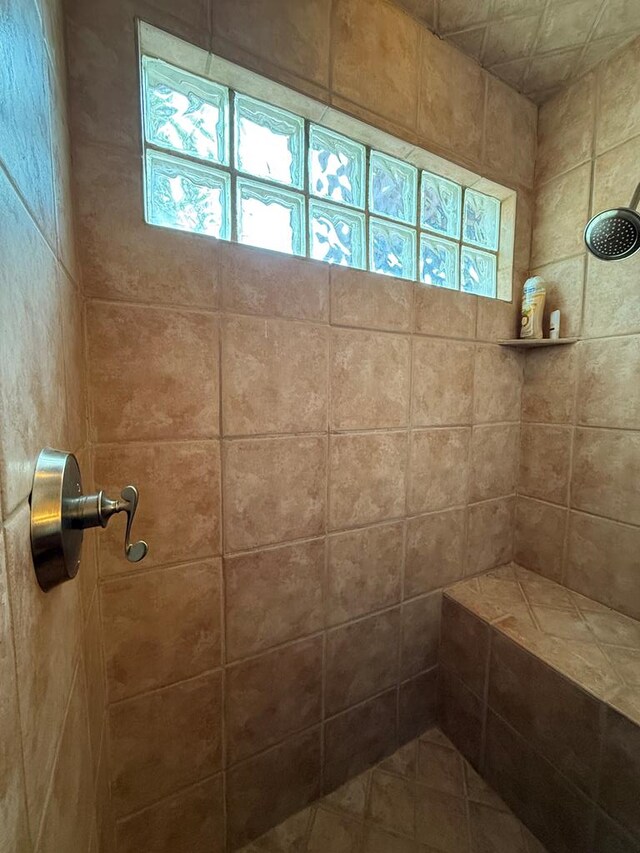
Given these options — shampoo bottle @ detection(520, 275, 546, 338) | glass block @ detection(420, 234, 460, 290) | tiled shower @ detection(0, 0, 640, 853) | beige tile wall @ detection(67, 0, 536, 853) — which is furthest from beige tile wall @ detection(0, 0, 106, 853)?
shampoo bottle @ detection(520, 275, 546, 338)

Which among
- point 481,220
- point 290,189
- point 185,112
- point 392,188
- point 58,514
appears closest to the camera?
point 58,514

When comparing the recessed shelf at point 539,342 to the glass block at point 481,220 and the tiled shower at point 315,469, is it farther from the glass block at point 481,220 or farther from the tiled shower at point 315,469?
the glass block at point 481,220

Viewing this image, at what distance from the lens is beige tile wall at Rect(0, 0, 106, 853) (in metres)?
0.25

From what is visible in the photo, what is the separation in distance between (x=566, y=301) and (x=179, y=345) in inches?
46.0

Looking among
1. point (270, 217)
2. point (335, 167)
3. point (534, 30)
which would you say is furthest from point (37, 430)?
point (534, 30)

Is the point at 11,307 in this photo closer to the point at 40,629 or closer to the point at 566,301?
the point at 40,629

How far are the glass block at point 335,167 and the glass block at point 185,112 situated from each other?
0.73ft

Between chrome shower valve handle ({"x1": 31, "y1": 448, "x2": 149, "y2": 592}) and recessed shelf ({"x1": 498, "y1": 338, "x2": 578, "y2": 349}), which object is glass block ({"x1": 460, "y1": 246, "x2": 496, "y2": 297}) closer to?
recessed shelf ({"x1": 498, "y1": 338, "x2": 578, "y2": 349})

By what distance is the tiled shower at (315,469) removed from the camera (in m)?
0.44

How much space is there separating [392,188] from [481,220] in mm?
373

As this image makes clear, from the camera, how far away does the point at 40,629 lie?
1.05 feet

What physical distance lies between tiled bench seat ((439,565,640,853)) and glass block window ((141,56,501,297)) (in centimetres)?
104

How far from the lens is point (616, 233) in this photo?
0.79 m

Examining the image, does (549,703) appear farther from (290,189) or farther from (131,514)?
(290,189)
